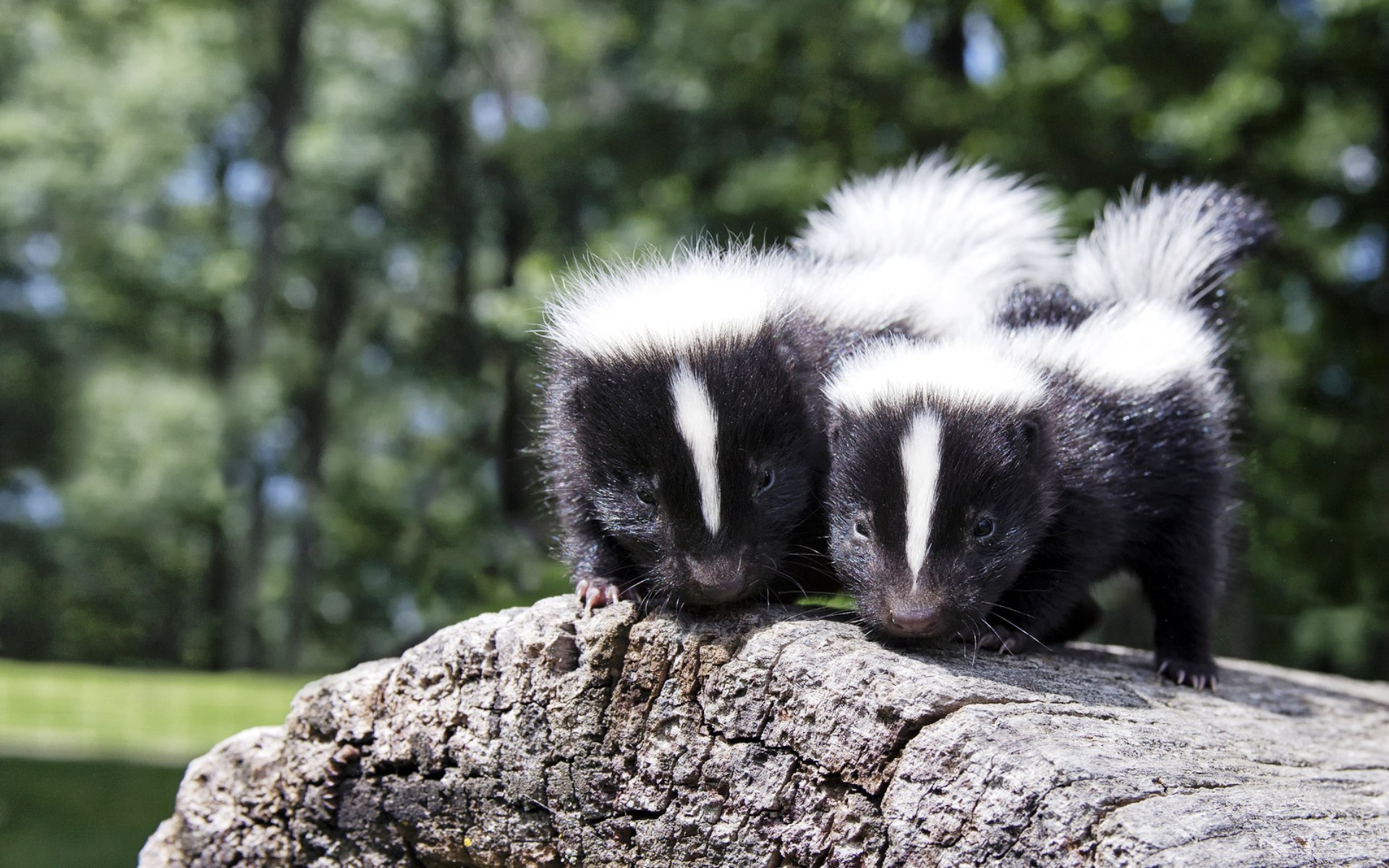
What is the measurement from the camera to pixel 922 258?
5.07 meters

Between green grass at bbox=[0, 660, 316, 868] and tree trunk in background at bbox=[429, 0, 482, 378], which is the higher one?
tree trunk in background at bbox=[429, 0, 482, 378]

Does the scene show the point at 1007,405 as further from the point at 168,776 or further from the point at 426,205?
the point at 426,205

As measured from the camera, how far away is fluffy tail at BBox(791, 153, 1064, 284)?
528cm

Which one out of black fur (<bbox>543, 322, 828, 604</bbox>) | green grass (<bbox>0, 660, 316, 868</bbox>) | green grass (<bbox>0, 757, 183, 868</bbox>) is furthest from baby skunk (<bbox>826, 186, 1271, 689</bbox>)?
green grass (<bbox>0, 757, 183, 868</bbox>)

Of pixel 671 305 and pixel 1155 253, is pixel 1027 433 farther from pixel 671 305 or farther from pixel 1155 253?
pixel 1155 253

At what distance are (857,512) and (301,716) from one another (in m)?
1.99

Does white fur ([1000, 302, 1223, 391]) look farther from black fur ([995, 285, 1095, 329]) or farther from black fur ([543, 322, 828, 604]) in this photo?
black fur ([543, 322, 828, 604])

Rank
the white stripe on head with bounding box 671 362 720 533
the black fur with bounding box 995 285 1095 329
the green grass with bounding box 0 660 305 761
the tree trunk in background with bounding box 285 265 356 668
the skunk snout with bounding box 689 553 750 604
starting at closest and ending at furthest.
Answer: the skunk snout with bounding box 689 553 750 604
the white stripe on head with bounding box 671 362 720 533
the black fur with bounding box 995 285 1095 329
the green grass with bounding box 0 660 305 761
the tree trunk in background with bounding box 285 265 356 668

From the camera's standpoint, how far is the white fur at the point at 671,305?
12.3ft

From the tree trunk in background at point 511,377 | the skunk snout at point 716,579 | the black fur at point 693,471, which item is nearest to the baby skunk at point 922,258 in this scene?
the black fur at point 693,471

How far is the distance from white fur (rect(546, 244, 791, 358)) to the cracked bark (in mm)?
851

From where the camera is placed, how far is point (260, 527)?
24.4 m

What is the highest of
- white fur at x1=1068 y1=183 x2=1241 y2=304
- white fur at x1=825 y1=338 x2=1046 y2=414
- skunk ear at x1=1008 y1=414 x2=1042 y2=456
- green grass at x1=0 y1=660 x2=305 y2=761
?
white fur at x1=1068 y1=183 x2=1241 y2=304

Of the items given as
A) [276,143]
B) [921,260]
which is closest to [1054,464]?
[921,260]
